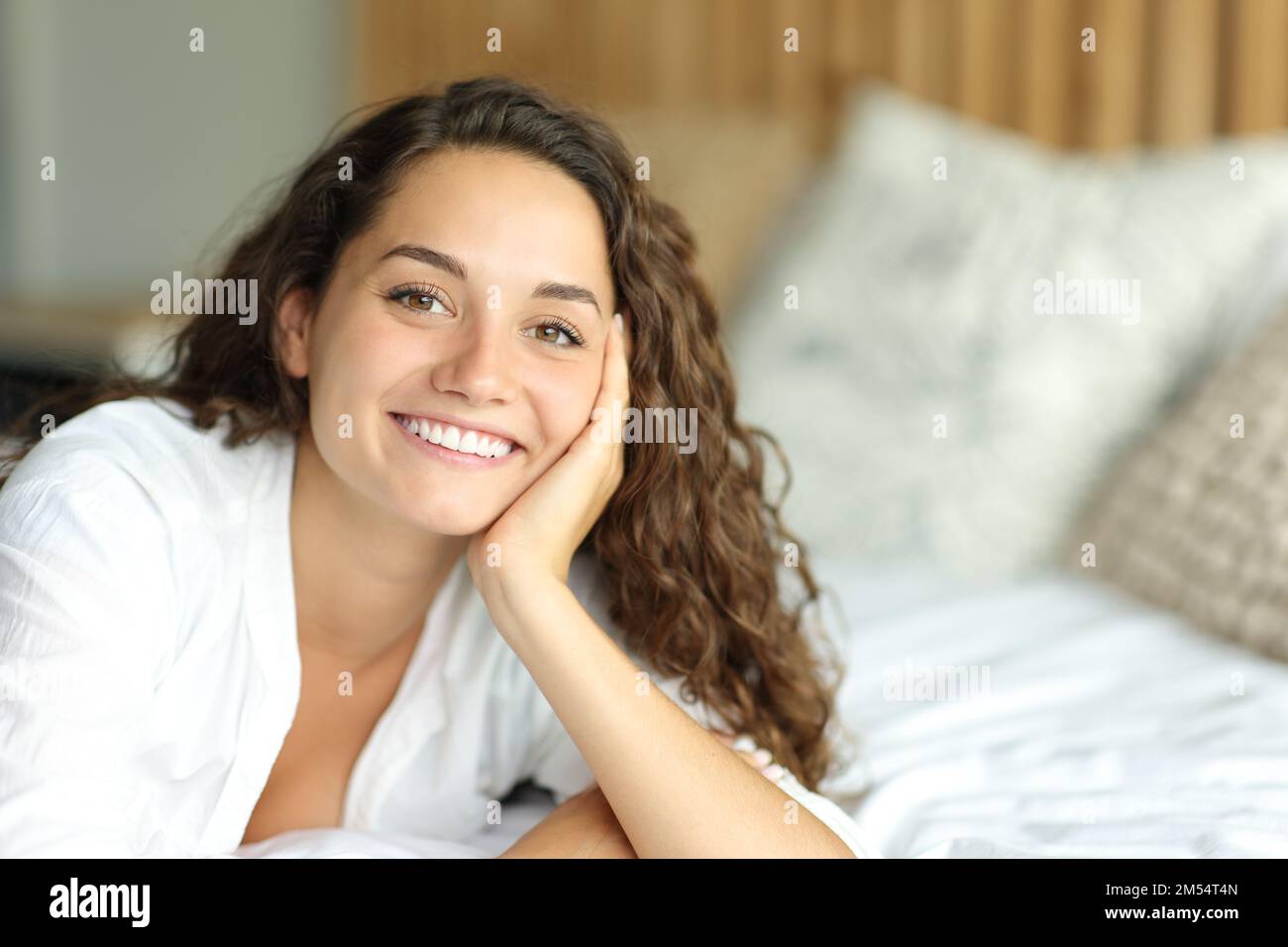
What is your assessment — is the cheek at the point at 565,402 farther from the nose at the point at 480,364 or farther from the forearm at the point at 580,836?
the forearm at the point at 580,836

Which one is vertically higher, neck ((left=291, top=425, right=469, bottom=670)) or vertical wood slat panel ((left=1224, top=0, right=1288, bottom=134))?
vertical wood slat panel ((left=1224, top=0, right=1288, bottom=134))

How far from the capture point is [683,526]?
1.08m

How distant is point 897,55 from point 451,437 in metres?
1.64

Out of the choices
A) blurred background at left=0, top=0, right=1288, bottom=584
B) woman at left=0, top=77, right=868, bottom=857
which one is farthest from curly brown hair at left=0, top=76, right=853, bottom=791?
blurred background at left=0, top=0, right=1288, bottom=584

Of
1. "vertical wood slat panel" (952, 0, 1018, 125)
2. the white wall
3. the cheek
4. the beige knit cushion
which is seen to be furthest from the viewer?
the white wall

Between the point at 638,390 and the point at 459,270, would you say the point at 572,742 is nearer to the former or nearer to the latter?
the point at 638,390

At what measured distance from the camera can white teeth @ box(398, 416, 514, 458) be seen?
93cm

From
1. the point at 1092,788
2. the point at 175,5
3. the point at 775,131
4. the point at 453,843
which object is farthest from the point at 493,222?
the point at 175,5

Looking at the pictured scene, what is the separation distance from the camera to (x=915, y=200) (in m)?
1.85

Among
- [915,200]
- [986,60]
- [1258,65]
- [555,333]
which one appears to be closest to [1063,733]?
[555,333]

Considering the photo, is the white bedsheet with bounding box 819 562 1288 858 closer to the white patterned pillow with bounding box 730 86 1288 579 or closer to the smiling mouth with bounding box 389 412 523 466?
the white patterned pillow with bounding box 730 86 1288 579

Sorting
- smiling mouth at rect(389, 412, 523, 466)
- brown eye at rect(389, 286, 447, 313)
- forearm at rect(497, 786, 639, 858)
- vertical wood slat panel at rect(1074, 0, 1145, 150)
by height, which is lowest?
forearm at rect(497, 786, 639, 858)

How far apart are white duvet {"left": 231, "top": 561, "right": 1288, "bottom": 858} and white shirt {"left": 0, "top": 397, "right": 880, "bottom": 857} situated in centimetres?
6

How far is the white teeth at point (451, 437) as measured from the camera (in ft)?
3.05
